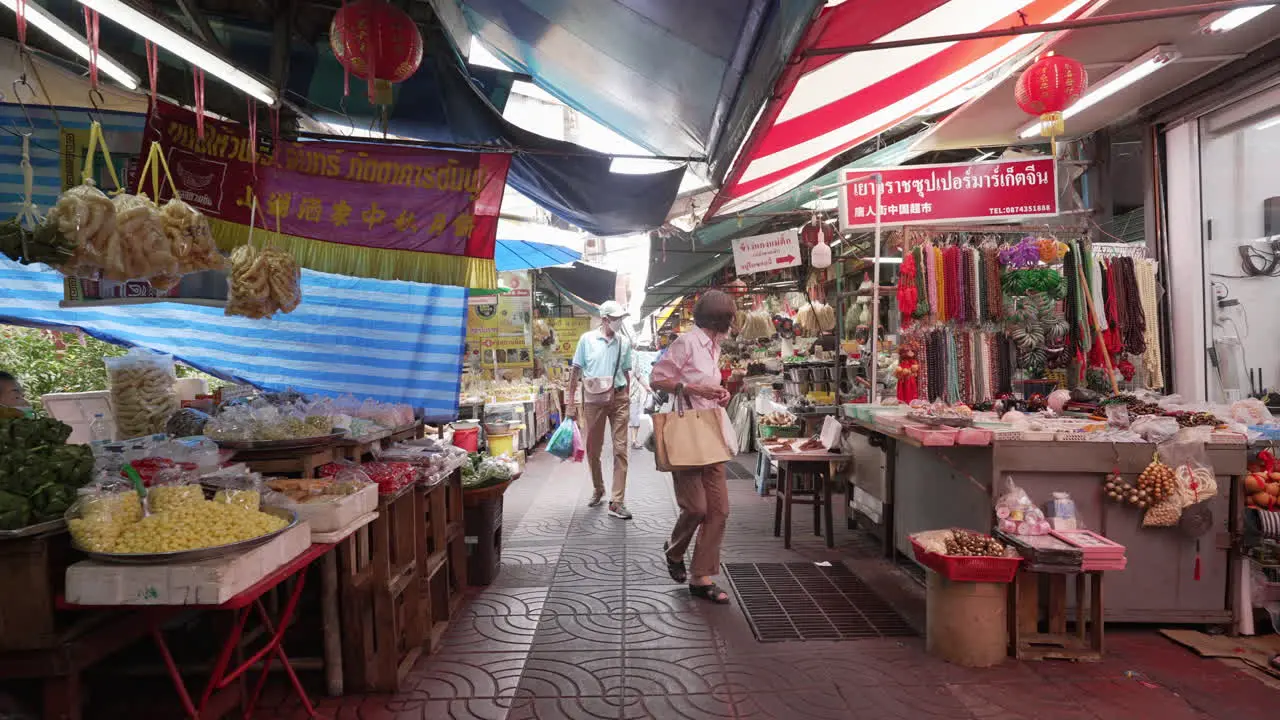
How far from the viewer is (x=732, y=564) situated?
5977mm

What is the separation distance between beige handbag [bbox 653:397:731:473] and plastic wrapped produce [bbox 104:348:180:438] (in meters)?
3.37

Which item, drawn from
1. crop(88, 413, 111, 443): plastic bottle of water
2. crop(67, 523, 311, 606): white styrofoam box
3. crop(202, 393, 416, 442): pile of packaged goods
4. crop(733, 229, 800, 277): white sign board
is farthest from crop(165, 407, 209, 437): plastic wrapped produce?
crop(733, 229, 800, 277): white sign board

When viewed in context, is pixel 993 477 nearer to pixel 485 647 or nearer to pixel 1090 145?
pixel 485 647

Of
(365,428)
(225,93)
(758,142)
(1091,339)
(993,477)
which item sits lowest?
(993,477)

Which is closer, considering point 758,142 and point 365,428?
point 758,142

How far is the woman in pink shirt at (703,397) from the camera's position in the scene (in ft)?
16.6

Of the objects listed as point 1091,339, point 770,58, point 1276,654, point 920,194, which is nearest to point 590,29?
point 770,58

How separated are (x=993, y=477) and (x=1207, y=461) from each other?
52.6 inches

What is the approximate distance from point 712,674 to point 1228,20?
547cm

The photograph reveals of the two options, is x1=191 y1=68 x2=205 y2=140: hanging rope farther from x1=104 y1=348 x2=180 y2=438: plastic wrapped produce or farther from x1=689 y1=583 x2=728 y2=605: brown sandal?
x1=689 y1=583 x2=728 y2=605: brown sandal

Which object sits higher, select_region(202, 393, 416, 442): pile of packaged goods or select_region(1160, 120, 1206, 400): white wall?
select_region(1160, 120, 1206, 400): white wall

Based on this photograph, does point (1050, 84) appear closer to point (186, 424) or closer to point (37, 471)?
point (37, 471)

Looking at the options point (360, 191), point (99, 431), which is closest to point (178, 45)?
point (360, 191)

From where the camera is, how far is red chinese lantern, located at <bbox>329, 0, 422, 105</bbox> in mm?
3736
